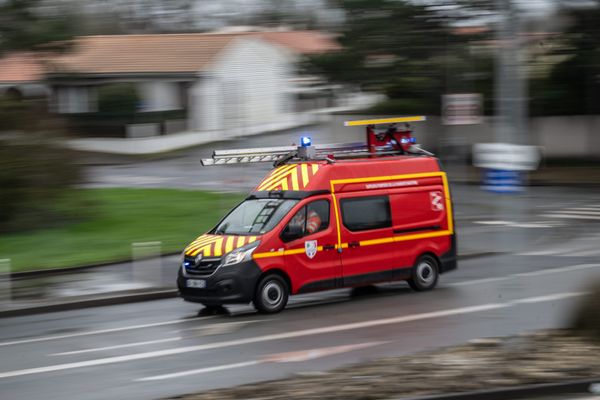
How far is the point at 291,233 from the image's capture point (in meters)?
15.1

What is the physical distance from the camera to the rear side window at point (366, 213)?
15.9 metres

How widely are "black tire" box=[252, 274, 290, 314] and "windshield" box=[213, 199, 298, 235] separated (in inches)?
30.4

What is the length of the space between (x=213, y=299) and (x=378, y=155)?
440cm

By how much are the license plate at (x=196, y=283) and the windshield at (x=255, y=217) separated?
3.35 feet

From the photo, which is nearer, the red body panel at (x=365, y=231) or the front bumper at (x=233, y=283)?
the front bumper at (x=233, y=283)

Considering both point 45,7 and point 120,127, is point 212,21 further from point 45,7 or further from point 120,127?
point 45,7

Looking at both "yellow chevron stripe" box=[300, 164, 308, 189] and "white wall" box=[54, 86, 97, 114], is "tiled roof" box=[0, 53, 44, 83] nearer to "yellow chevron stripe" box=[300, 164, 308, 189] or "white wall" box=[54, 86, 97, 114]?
"white wall" box=[54, 86, 97, 114]

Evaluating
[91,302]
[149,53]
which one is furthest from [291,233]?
[149,53]

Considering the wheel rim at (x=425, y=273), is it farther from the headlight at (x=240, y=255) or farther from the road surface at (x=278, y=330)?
the headlight at (x=240, y=255)

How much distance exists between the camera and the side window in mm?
15133

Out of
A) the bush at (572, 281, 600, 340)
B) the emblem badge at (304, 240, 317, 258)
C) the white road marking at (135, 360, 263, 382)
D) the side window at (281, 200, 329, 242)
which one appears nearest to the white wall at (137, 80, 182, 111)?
the side window at (281, 200, 329, 242)

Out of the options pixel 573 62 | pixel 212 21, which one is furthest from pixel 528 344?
pixel 212 21

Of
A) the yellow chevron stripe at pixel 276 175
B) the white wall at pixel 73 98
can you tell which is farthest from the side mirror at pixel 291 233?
the white wall at pixel 73 98

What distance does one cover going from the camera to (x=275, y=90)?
182 ft
